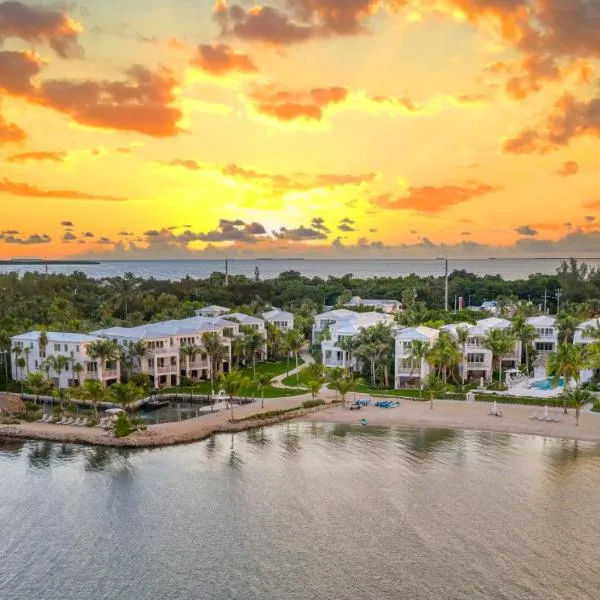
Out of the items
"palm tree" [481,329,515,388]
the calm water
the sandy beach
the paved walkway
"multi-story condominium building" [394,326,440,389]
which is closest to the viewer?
the calm water

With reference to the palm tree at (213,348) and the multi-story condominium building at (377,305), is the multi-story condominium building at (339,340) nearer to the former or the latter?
the palm tree at (213,348)

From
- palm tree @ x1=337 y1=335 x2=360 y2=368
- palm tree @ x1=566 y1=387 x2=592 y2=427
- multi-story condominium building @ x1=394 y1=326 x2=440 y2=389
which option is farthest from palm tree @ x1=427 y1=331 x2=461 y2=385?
palm tree @ x1=566 y1=387 x2=592 y2=427

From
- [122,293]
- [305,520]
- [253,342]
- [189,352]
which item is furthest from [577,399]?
[122,293]

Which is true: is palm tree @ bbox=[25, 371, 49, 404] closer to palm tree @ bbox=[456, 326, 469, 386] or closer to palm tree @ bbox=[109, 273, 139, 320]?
palm tree @ bbox=[109, 273, 139, 320]

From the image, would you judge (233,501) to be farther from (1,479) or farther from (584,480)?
(584,480)

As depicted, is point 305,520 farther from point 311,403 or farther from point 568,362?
point 568,362

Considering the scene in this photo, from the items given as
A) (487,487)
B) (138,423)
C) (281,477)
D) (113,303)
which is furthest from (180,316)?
(487,487)

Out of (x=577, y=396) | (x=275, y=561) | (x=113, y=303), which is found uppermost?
(x=113, y=303)
